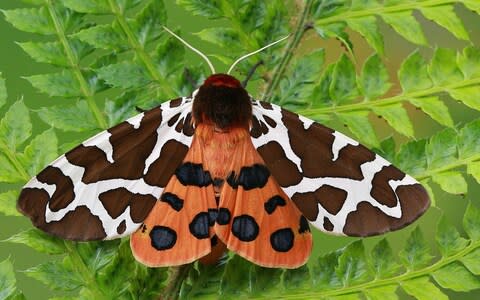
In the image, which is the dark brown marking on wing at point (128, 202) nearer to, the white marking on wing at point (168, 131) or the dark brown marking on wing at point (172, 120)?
the white marking on wing at point (168, 131)

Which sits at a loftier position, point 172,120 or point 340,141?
point 172,120

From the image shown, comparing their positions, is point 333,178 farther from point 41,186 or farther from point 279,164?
point 41,186

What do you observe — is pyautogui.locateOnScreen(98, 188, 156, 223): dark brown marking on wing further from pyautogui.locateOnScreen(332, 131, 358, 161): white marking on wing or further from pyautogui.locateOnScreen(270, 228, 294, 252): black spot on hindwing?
pyautogui.locateOnScreen(332, 131, 358, 161): white marking on wing

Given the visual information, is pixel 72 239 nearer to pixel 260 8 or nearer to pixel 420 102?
pixel 260 8

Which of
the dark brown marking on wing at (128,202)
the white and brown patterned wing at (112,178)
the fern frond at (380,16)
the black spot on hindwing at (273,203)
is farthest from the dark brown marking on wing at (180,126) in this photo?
the fern frond at (380,16)

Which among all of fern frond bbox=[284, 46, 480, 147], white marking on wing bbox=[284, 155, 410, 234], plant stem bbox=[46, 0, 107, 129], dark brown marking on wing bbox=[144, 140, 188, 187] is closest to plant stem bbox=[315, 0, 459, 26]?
fern frond bbox=[284, 46, 480, 147]

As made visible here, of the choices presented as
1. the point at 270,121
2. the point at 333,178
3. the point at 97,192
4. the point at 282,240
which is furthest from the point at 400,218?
the point at 97,192
